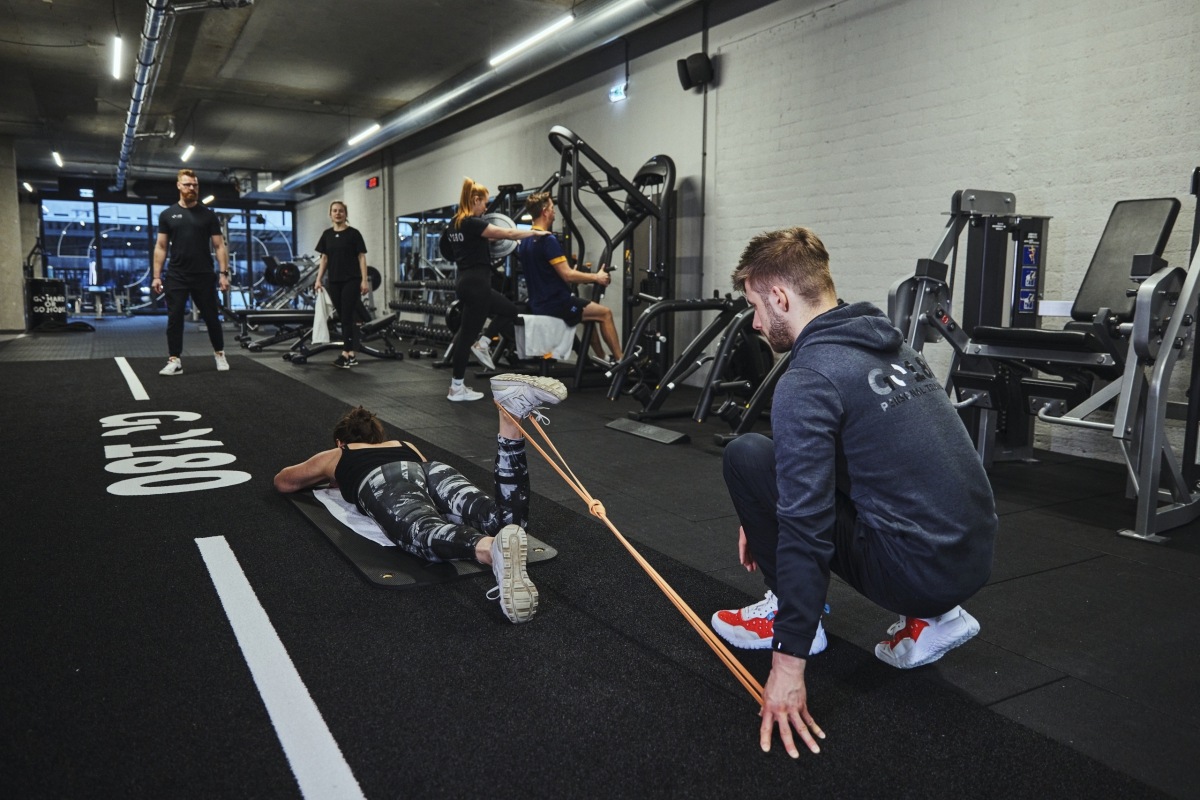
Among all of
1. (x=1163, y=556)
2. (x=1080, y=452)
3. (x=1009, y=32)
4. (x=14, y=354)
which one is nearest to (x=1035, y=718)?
(x=1163, y=556)

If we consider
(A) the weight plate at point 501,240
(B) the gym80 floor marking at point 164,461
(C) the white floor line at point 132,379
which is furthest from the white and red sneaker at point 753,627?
(C) the white floor line at point 132,379

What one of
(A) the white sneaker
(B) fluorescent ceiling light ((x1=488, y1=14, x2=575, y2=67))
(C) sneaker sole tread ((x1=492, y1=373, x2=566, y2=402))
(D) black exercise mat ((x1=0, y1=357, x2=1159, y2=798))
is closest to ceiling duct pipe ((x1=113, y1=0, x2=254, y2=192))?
(B) fluorescent ceiling light ((x1=488, y1=14, x2=575, y2=67))

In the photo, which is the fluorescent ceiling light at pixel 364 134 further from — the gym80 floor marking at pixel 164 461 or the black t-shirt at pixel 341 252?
the gym80 floor marking at pixel 164 461

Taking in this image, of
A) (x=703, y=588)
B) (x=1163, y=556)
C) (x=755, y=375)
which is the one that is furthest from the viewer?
(x=755, y=375)

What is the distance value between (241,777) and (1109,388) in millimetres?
3204

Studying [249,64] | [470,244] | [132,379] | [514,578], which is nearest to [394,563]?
[514,578]

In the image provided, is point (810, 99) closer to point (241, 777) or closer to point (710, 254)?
point (710, 254)

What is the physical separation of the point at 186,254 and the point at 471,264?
95.2 inches

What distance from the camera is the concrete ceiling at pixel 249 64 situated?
752 cm

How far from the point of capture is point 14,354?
8.41 metres

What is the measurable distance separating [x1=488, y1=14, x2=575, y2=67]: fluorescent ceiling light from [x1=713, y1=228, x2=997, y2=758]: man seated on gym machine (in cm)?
574

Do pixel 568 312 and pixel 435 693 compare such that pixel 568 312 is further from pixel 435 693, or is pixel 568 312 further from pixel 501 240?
pixel 435 693

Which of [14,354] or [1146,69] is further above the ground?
[1146,69]

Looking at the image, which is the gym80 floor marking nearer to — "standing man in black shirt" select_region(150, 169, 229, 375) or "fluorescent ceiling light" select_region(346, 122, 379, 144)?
"standing man in black shirt" select_region(150, 169, 229, 375)
